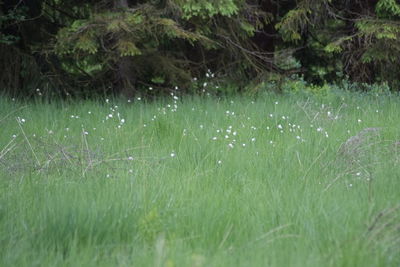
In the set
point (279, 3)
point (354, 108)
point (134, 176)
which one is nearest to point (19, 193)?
point (134, 176)

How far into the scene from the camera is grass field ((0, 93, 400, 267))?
3.34 meters

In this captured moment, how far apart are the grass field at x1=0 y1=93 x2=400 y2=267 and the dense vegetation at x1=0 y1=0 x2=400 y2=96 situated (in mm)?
2426

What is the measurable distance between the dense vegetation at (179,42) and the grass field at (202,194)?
2.43 m

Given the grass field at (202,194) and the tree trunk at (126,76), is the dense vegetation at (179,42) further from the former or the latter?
the grass field at (202,194)

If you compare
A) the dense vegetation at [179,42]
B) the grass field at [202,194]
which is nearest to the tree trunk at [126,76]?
the dense vegetation at [179,42]

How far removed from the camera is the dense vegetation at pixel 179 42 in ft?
29.1

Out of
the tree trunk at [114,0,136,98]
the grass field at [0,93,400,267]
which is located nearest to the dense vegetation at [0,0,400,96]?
the tree trunk at [114,0,136,98]

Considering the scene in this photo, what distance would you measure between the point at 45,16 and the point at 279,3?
4887 mm

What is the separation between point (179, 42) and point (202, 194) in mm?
6769

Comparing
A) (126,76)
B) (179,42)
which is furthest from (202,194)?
(179,42)

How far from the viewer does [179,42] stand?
10680mm

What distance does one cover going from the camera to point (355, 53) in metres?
10.2

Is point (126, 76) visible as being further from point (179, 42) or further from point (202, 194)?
point (202, 194)

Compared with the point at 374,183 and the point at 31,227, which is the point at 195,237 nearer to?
the point at 31,227
